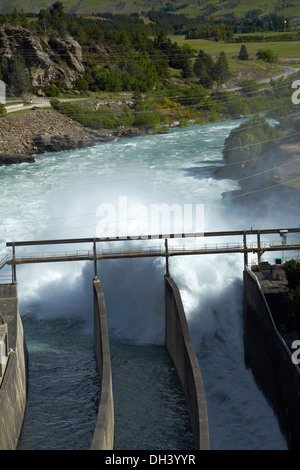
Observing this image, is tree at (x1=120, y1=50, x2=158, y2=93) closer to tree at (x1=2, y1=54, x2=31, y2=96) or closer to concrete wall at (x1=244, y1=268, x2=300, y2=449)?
tree at (x1=2, y1=54, x2=31, y2=96)

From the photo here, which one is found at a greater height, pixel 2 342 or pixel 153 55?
pixel 153 55

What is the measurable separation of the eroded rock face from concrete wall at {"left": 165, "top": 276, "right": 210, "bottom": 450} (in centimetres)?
8232

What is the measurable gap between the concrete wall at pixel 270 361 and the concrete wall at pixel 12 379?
10.8 metres

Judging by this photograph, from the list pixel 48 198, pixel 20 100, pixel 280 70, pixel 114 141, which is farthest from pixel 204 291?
pixel 280 70

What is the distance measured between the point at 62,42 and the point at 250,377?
96611mm

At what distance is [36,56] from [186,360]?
90508 mm

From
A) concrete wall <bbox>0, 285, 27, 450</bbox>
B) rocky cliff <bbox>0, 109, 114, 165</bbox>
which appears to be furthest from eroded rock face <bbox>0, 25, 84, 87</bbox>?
concrete wall <bbox>0, 285, 27, 450</bbox>

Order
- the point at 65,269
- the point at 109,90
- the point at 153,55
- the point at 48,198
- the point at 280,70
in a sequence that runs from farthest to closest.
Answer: the point at 153,55, the point at 280,70, the point at 109,90, the point at 48,198, the point at 65,269

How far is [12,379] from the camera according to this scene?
3180cm

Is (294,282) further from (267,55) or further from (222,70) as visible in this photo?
(267,55)

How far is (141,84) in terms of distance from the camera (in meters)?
124

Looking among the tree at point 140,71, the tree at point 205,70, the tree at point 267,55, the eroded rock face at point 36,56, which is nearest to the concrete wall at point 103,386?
the eroded rock face at point 36,56

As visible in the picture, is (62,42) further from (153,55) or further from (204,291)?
(204,291)

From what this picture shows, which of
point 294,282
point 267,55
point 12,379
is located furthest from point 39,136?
point 12,379
